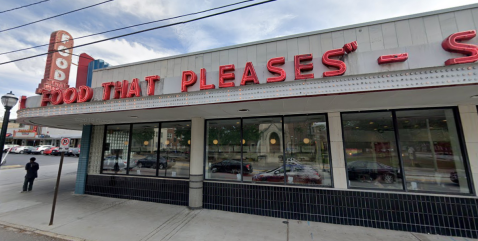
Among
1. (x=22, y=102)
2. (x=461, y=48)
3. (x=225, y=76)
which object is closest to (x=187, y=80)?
(x=225, y=76)

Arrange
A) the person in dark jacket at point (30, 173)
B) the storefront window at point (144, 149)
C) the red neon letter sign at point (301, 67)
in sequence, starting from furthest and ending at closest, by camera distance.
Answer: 1. the person in dark jacket at point (30, 173)
2. the storefront window at point (144, 149)
3. the red neon letter sign at point (301, 67)

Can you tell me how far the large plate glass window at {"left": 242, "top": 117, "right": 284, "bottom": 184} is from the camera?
6223mm

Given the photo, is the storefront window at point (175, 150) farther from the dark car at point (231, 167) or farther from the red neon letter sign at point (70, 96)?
the red neon letter sign at point (70, 96)

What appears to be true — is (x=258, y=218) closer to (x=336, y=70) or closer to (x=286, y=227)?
(x=286, y=227)

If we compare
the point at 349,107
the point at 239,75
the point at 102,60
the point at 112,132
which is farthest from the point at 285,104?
the point at 102,60

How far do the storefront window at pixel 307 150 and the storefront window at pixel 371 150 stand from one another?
23.8 inches

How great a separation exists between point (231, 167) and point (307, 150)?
2558 mm

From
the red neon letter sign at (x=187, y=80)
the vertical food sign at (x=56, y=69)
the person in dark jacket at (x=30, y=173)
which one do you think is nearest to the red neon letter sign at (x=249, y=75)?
the red neon letter sign at (x=187, y=80)

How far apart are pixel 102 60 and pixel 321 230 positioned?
33.7ft

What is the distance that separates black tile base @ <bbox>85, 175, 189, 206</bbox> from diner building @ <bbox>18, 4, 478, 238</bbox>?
0.06 meters

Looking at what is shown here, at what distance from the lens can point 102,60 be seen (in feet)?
27.6

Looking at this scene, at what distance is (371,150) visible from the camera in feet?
18.1

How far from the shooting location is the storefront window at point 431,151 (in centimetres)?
491

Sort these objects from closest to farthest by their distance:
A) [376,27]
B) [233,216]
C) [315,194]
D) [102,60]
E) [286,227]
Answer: [376,27] → [286,227] → [315,194] → [233,216] → [102,60]
